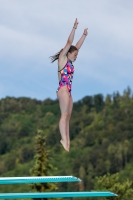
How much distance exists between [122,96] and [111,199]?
9351 centimetres

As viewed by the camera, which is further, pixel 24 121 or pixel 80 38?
pixel 24 121

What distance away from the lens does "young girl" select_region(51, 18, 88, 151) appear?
10.9 metres

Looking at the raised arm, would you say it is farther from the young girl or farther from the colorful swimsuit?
the colorful swimsuit

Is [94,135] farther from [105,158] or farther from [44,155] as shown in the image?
[44,155]

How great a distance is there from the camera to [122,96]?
124250 millimetres

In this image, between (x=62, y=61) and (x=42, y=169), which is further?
(x=42, y=169)

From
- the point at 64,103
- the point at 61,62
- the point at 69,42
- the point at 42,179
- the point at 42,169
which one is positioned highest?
the point at 42,169

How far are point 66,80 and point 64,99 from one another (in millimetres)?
290

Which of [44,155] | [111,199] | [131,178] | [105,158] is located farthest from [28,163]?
[111,199]

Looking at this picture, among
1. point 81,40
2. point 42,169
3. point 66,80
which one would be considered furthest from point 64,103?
point 42,169

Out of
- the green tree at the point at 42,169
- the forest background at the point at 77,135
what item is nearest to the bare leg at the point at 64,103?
the green tree at the point at 42,169

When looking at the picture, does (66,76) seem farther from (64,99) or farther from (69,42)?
(69,42)

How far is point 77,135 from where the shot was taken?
118m

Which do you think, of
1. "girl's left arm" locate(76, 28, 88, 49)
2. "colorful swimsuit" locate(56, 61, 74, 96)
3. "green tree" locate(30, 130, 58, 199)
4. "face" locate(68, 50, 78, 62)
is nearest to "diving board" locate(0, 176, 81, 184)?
"colorful swimsuit" locate(56, 61, 74, 96)
